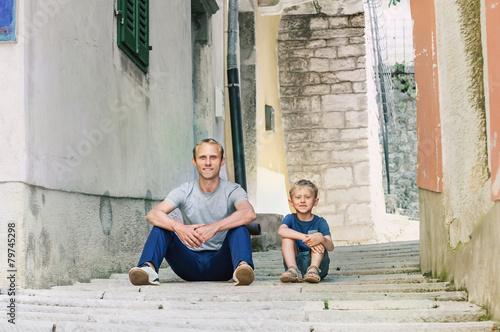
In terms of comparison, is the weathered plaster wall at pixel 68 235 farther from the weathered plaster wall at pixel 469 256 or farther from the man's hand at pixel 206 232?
the weathered plaster wall at pixel 469 256

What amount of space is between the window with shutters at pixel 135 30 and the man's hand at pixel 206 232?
1.62 m

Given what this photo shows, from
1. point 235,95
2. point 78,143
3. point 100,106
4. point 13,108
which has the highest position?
point 235,95

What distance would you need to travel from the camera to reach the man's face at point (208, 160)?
3.80m

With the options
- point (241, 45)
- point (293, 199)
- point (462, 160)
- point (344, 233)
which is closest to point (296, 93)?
point (241, 45)

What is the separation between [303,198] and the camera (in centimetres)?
382

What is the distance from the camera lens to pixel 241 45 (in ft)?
A: 30.9

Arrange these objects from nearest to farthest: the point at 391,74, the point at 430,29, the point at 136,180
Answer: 1. the point at 430,29
2. the point at 136,180
3. the point at 391,74

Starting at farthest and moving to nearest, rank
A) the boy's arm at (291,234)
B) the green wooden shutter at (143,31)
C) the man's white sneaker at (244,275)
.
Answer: the green wooden shutter at (143,31) < the boy's arm at (291,234) < the man's white sneaker at (244,275)

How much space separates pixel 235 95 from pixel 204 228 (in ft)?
16.7

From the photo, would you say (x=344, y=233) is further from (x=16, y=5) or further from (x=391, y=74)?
(x=16, y=5)

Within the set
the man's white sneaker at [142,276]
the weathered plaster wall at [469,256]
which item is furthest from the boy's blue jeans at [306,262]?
the man's white sneaker at [142,276]

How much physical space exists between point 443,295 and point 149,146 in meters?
2.89

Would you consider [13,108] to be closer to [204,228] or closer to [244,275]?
[204,228]

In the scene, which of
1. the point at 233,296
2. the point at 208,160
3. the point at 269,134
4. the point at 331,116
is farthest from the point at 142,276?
the point at 331,116
